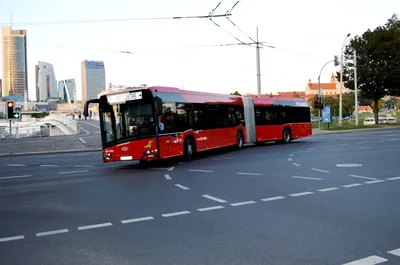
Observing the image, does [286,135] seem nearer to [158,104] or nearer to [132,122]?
[158,104]

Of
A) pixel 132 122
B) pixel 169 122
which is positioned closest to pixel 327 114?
pixel 169 122

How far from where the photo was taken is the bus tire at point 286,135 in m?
28.9

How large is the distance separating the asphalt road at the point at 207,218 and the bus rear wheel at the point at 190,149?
5.36m

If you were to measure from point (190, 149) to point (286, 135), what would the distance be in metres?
11.7

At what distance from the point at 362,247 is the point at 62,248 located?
367 cm

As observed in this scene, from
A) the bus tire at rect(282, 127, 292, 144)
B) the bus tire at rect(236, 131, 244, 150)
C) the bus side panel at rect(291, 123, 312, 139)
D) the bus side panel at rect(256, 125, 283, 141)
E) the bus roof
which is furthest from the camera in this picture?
the bus side panel at rect(291, 123, 312, 139)

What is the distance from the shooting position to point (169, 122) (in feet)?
57.3

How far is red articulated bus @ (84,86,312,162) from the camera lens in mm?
16250

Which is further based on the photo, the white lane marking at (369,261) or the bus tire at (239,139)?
the bus tire at (239,139)

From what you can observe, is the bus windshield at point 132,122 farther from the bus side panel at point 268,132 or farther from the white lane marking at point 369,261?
the white lane marking at point 369,261

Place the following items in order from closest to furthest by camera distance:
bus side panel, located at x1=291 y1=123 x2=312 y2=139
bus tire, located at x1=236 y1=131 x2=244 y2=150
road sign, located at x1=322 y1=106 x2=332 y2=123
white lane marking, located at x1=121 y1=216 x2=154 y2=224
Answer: white lane marking, located at x1=121 y1=216 x2=154 y2=224, bus tire, located at x1=236 y1=131 x2=244 y2=150, bus side panel, located at x1=291 y1=123 x2=312 y2=139, road sign, located at x1=322 y1=106 x2=332 y2=123

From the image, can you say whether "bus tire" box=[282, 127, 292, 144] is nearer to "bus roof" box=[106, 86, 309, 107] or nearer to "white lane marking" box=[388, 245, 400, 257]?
"bus roof" box=[106, 86, 309, 107]

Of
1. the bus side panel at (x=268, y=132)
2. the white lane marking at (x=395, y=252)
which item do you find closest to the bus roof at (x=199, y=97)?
the bus side panel at (x=268, y=132)

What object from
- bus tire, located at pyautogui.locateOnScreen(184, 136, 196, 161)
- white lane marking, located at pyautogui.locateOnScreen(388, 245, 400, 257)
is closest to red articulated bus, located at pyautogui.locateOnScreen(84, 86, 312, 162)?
bus tire, located at pyautogui.locateOnScreen(184, 136, 196, 161)
